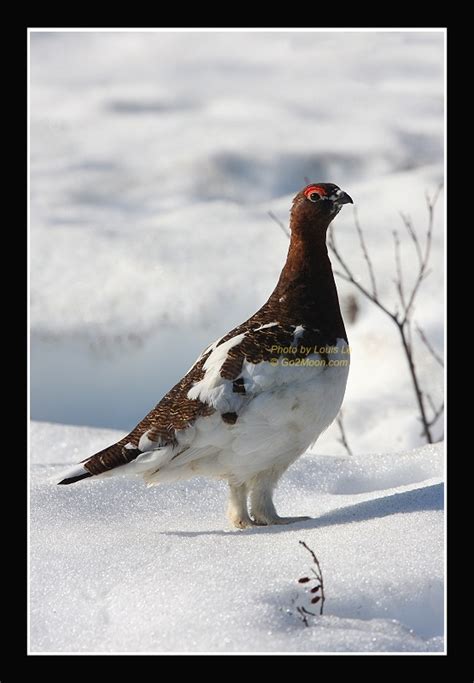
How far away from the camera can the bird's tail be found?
3.79 meters

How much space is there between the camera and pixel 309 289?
3924 millimetres

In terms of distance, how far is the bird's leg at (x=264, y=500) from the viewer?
3.92 metres

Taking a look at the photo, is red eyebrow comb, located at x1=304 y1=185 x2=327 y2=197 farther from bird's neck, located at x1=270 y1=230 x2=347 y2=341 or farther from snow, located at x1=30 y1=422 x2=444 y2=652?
snow, located at x1=30 y1=422 x2=444 y2=652

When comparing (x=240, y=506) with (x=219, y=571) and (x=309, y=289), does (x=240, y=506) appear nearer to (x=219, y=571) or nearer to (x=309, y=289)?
(x=219, y=571)

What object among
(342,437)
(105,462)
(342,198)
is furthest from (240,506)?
(342,437)

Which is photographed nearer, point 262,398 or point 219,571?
point 219,571

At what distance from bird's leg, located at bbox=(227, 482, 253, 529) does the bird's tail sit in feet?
1.49

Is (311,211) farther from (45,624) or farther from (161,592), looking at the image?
(45,624)

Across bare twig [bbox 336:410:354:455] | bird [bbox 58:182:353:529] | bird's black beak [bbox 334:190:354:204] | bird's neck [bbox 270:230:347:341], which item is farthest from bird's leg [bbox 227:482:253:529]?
bare twig [bbox 336:410:354:455]

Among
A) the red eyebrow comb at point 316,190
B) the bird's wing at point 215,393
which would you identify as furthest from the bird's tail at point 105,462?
the red eyebrow comb at point 316,190

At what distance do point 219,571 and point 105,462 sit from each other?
0.72m

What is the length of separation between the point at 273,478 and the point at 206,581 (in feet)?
2.47

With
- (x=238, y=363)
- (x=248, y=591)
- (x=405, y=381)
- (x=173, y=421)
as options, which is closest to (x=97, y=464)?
(x=173, y=421)

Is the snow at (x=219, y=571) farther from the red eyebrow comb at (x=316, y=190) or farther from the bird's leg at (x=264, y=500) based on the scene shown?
the red eyebrow comb at (x=316, y=190)
